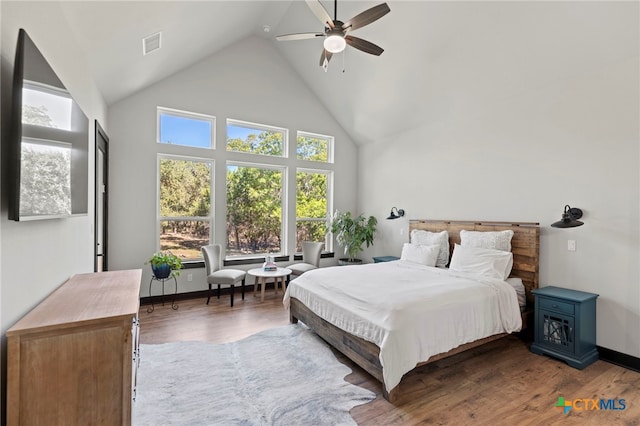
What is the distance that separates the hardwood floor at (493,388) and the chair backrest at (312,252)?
216cm

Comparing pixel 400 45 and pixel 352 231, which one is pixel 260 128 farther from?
pixel 400 45

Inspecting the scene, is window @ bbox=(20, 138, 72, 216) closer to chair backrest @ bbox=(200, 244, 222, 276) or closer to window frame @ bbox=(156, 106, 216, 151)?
chair backrest @ bbox=(200, 244, 222, 276)

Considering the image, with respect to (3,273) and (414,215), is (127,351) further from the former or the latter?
(414,215)

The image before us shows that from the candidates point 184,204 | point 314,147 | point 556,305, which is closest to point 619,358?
point 556,305

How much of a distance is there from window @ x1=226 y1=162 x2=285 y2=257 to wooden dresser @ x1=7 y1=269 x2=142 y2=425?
3927 millimetres

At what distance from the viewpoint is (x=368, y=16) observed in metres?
2.72

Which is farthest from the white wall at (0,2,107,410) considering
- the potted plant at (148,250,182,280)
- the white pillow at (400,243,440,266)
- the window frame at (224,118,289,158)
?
the white pillow at (400,243,440,266)

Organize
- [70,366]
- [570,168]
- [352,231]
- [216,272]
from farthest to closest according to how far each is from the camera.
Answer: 1. [352,231]
2. [216,272]
3. [570,168]
4. [70,366]

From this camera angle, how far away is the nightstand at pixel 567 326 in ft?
9.60

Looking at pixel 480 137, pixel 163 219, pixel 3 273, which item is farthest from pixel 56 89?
pixel 480 137

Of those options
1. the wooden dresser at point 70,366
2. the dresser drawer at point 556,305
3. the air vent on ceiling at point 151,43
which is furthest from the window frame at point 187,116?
the dresser drawer at point 556,305

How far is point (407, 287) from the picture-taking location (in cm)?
299

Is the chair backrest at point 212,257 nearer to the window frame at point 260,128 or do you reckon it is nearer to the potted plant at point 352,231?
the window frame at point 260,128

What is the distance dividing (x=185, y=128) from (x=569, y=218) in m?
5.44
